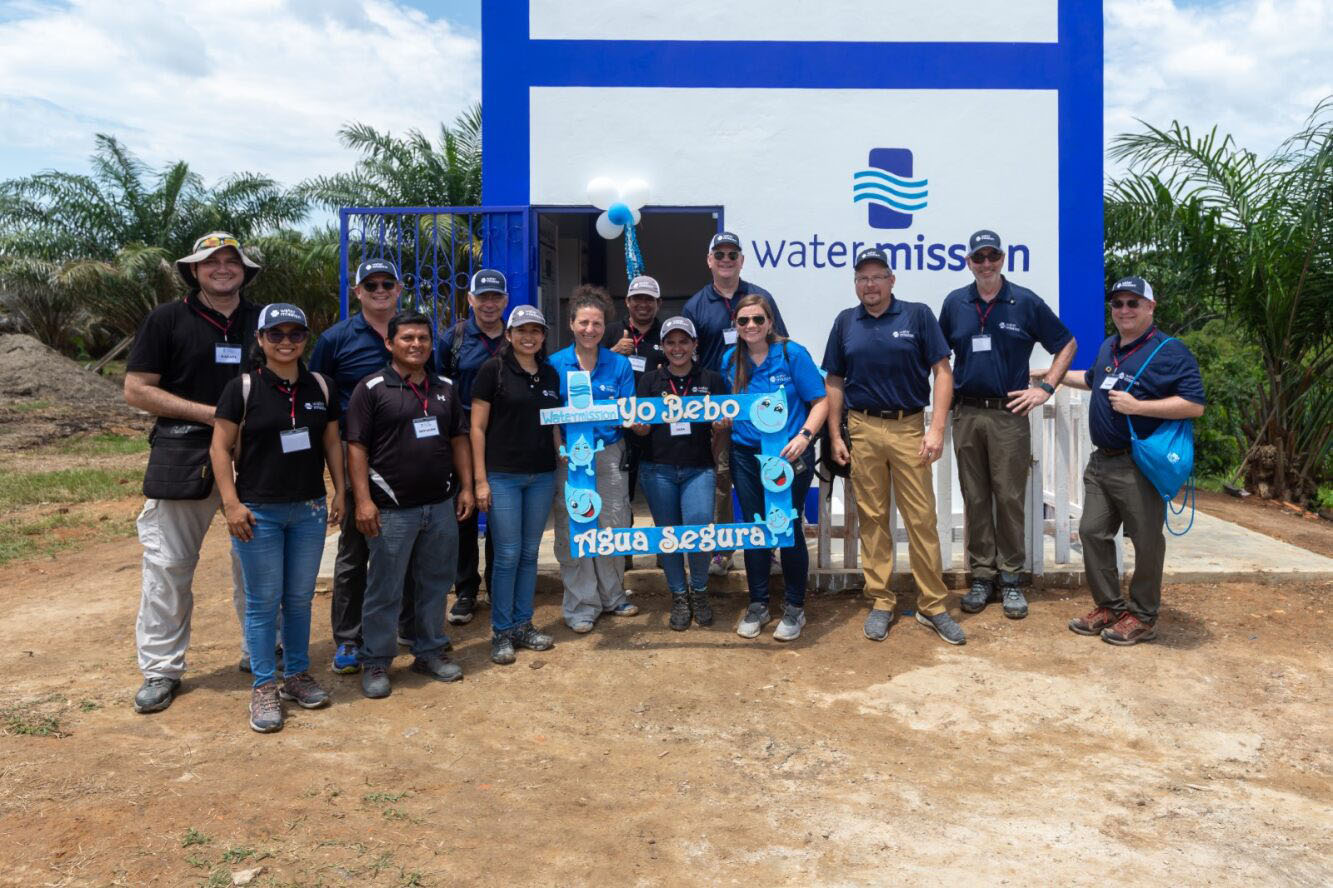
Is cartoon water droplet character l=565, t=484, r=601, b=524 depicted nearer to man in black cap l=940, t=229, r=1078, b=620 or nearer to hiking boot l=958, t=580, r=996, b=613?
man in black cap l=940, t=229, r=1078, b=620

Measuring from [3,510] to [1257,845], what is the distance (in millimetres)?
10913

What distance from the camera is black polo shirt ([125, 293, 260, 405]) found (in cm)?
421

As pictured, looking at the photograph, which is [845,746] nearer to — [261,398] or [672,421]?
[672,421]

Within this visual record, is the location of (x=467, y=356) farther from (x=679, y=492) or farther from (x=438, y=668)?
(x=438, y=668)

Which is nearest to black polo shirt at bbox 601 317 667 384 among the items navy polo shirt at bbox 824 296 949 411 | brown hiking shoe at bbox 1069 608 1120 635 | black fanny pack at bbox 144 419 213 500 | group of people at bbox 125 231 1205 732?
group of people at bbox 125 231 1205 732

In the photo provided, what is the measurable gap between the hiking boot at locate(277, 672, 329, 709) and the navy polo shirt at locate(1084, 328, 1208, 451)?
403cm

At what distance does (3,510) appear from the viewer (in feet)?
31.9

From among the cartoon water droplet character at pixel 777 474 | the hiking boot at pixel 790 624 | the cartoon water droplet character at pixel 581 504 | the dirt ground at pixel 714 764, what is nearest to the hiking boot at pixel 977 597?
the dirt ground at pixel 714 764

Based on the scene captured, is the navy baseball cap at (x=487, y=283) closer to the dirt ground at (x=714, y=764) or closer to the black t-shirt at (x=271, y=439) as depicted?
the black t-shirt at (x=271, y=439)

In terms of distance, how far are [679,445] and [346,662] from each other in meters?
1.99

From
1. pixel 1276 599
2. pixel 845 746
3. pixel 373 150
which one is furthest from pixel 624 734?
pixel 373 150

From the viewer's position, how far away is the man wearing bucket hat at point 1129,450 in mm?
4742

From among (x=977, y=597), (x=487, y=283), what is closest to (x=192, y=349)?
(x=487, y=283)

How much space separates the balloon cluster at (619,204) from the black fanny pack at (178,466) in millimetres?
3346
